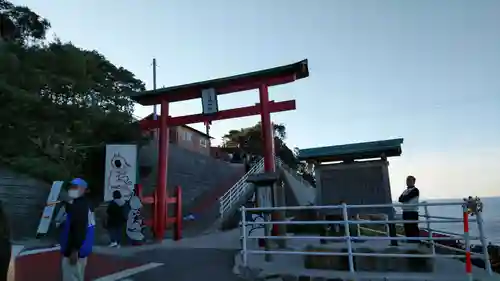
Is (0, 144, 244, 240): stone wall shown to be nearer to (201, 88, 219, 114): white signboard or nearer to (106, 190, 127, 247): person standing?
(106, 190, 127, 247): person standing

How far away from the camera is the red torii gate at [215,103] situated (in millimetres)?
9586

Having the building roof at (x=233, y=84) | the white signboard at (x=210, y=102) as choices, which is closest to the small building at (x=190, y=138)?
the building roof at (x=233, y=84)

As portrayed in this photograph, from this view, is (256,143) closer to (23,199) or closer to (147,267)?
(23,199)

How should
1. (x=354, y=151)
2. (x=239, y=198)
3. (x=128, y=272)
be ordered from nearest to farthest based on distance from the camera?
1. (x=128, y=272)
2. (x=354, y=151)
3. (x=239, y=198)

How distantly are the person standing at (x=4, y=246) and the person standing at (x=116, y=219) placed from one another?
23.2ft

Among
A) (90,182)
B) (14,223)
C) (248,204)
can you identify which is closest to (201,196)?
(248,204)

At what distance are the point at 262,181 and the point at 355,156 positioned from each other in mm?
2369

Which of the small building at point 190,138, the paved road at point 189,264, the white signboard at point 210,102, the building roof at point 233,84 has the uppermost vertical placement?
the small building at point 190,138

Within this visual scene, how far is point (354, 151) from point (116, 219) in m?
7.04

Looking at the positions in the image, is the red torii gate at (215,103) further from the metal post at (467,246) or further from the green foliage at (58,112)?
the metal post at (467,246)

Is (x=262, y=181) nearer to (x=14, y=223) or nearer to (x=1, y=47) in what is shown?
(x=14, y=223)

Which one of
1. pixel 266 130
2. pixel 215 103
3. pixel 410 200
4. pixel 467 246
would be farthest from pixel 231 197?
pixel 467 246

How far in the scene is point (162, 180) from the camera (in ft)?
36.2

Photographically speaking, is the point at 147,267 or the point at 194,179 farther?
the point at 194,179
